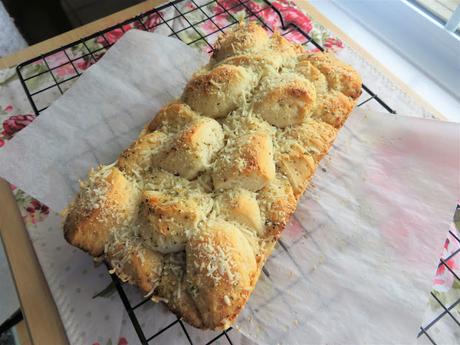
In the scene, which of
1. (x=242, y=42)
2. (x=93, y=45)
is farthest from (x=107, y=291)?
(x=93, y=45)

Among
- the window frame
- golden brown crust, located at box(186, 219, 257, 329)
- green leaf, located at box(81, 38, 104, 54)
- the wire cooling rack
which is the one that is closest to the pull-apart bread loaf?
golden brown crust, located at box(186, 219, 257, 329)

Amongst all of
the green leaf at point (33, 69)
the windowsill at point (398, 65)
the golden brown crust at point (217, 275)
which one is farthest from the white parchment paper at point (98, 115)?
Result: the windowsill at point (398, 65)

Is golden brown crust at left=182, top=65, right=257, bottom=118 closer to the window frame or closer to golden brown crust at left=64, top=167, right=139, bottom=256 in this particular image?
golden brown crust at left=64, top=167, right=139, bottom=256

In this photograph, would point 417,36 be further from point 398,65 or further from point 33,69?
point 33,69

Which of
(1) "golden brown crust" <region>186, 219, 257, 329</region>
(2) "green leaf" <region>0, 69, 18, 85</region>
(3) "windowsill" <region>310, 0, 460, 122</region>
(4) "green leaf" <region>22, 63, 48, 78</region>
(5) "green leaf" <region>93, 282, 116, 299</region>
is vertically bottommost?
(5) "green leaf" <region>93, 282, 116, 299</region>

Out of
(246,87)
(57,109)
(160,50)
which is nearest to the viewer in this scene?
(246,87)

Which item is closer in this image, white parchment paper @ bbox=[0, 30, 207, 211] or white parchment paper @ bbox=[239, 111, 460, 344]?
white parchment paper @ bbox=[239, 111, 460, 344]

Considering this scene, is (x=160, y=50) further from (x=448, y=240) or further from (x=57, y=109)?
(x=448, y=240)

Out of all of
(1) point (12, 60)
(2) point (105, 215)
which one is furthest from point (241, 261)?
(1) point (12, 60)
